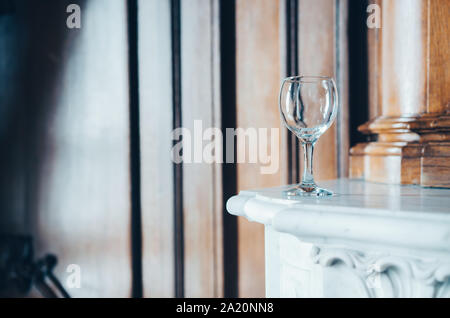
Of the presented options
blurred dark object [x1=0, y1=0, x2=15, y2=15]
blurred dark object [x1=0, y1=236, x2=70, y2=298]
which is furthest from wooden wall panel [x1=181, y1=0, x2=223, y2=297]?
blurred dark object [x1=0, y1=0, x2=15, y2=15]

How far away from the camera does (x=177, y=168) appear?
3.72 ft

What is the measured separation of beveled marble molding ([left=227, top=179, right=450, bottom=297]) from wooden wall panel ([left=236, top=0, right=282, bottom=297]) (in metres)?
0.52

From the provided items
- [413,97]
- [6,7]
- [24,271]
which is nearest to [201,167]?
[413,97]

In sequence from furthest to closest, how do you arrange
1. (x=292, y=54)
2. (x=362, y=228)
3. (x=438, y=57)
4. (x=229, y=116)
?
(x=229, y=116) < (x=292, y=54) < (x=438, y=57) < (x=362, y=228)

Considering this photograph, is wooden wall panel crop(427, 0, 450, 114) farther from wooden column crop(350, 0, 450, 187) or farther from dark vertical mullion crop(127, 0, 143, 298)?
dark vertical mullion crop(127, 0, 143, 298)

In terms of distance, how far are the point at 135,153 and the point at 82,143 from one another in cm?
22

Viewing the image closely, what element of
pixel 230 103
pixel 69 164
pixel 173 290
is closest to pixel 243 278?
pixel 173 290

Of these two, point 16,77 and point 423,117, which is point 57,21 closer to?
point 16,77

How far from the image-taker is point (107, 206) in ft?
4.11

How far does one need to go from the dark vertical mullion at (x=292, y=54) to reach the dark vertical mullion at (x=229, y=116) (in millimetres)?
151

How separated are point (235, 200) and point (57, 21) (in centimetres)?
108

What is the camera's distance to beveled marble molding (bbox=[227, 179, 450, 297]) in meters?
0.39

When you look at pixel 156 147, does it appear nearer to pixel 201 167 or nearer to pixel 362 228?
pixel 201 167

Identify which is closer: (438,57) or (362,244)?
(362,244)
